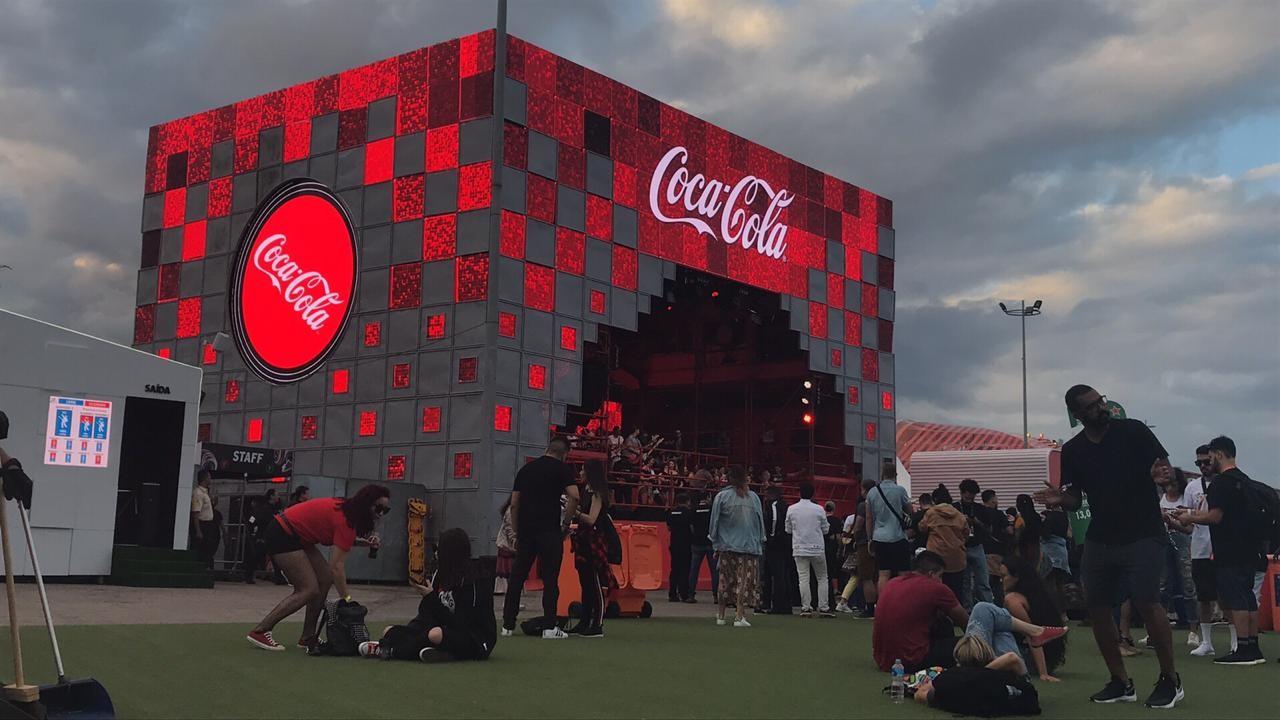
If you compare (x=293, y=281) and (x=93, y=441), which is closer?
(x=93, y=441)

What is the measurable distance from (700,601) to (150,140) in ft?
62.4

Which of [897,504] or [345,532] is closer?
[345,532]

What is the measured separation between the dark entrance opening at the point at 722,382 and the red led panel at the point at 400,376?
5.72 m

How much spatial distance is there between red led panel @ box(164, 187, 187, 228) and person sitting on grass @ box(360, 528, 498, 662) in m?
22.2

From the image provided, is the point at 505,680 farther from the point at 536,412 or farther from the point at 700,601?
the point at 536,412

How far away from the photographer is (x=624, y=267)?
85.7ft

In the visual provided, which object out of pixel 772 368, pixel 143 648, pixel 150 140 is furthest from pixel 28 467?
pixel 772 368

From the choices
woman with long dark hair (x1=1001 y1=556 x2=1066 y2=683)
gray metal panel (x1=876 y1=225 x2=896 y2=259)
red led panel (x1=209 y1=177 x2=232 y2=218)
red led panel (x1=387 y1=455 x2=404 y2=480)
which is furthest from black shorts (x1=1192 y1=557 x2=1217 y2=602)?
gray metal panel (x1=876 y1=225 x2=896 y2=259)

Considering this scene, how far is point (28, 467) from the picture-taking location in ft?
58.0

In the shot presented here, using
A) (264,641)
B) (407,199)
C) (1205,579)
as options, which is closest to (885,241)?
(407,199)

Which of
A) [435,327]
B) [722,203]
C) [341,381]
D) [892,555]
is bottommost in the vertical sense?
[892,555]

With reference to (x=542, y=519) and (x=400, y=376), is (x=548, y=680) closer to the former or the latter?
(x=542, y=519)

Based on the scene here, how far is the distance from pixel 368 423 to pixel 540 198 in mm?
5790

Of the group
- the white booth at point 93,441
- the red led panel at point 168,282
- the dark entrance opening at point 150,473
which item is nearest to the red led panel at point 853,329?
the red led panel at point 168,282
